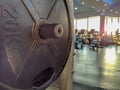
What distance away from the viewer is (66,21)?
34.8 inches

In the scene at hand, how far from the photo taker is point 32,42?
2.39ft

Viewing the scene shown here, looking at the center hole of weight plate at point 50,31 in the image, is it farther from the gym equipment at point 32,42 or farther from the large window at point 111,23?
the large window at point 111,23

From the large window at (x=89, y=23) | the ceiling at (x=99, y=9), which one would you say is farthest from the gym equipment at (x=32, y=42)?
the large window at (x=89, y=23)

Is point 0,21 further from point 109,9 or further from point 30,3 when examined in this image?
point 109,9

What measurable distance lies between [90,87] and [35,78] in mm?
2491

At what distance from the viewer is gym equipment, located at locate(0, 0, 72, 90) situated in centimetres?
65

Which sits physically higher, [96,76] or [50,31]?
[50,31]

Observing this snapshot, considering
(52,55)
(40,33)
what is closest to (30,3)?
(40,33)

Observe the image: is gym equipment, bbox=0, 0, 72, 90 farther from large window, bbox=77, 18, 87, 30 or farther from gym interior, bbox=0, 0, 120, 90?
large window, bbox=77, 18, 87, 30

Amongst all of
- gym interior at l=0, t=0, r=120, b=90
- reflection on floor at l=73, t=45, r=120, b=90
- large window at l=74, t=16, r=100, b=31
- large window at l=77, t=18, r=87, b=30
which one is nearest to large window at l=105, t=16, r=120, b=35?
large window at l=74, t=16, r=100, b=31

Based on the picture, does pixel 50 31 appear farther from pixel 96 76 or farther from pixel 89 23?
pixel 89 23

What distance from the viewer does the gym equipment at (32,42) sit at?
646 millimetres

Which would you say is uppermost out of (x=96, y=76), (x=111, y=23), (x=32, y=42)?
(x=111, y=23)

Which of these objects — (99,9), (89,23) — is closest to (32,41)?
(99,9)
